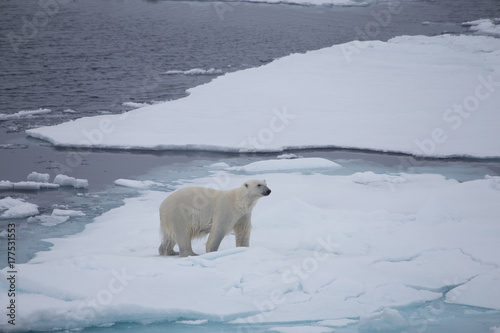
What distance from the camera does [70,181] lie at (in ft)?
28.1

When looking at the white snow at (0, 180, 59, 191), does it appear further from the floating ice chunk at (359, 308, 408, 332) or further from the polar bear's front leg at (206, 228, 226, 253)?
the floating ice chunk at (359, 308, 408, 332)

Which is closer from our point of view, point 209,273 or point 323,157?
point 209,273

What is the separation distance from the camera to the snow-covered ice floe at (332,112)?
10.5 meters

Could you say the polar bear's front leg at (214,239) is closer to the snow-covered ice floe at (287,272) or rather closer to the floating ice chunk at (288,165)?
the snow-covered ice floe at (287,272)

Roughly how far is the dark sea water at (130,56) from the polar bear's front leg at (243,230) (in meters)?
1.39

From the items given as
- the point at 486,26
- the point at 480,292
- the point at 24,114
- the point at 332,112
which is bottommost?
the point at 480,292

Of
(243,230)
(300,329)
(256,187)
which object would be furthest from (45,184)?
(300,329)

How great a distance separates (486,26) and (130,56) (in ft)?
44.0

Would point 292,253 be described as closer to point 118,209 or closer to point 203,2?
point 118,209

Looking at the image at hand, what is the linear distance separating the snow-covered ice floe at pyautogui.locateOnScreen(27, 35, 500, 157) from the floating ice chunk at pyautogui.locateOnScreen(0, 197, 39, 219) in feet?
9.58

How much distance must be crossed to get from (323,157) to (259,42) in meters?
Result: 12.9

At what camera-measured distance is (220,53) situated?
66.9 feet

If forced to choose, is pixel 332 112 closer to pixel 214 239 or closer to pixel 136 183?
pixel 136 183

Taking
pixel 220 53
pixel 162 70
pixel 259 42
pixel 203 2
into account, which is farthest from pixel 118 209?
pixel 203 2
